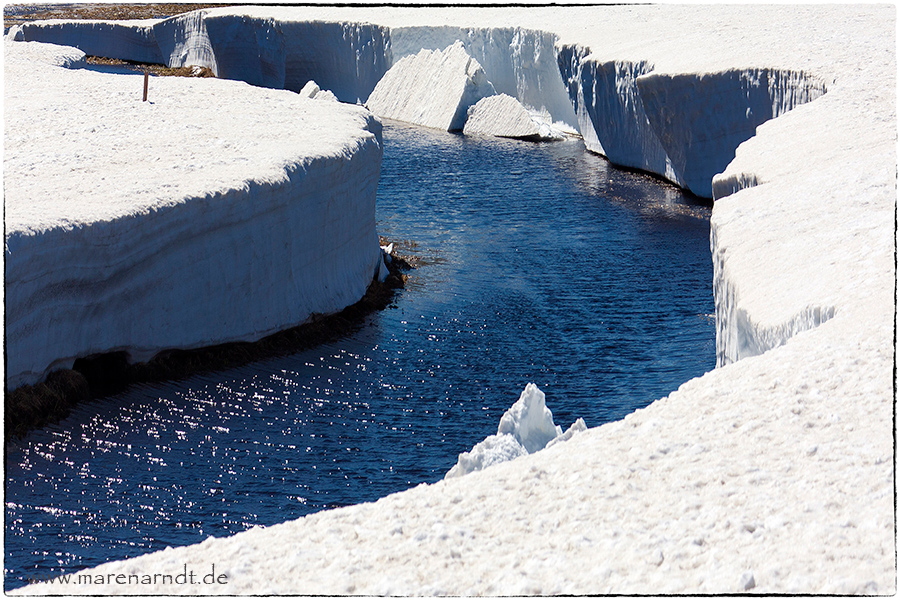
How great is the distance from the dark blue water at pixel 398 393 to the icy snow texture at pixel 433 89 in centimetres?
1190

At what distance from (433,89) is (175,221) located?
74.9ft

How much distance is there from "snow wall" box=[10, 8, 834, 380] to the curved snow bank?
5.79 m

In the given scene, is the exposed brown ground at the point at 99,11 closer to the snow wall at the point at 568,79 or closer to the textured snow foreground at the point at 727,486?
the snow wall at the point at 568,79

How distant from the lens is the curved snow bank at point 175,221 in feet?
37.4

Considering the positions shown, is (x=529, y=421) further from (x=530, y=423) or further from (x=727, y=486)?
(x=727, y=486)

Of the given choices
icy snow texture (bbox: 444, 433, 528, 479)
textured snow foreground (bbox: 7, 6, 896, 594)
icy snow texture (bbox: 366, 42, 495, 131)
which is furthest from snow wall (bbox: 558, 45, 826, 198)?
icy snow texture (bbox: 444, 433, 528, 479)

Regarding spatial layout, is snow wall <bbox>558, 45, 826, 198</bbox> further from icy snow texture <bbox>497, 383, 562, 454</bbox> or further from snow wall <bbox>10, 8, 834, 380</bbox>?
icy snow texture <bbox>497, 383, 562, 454</bbox>

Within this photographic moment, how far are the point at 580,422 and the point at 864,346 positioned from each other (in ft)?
8.62

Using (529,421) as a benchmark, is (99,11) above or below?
above

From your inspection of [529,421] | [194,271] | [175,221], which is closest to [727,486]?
[529,421]

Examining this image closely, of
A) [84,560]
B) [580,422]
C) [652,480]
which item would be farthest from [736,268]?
[84,560]

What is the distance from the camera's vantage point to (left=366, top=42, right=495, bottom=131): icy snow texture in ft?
108

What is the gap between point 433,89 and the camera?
34438 millimetres

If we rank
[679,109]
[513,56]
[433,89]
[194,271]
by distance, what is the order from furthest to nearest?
[433,89] → [513,56] → [679,109] → [194,271]
